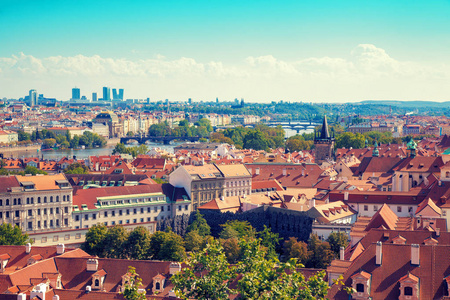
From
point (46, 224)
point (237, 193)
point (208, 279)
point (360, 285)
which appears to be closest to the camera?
point (208, 279)

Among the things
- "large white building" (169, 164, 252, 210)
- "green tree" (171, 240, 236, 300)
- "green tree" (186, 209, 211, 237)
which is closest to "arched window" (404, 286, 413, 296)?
"green tree" (171, 240, 236, 300)

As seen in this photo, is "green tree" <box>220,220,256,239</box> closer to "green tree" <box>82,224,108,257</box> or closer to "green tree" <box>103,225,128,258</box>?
"green tree" <box>103,225,128,258</box>

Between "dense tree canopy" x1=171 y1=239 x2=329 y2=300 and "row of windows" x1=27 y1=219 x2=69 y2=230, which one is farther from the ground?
"dense tree canopy" x1=171 y1=239 x2=329 y2=300

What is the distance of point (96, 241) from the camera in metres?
56.2

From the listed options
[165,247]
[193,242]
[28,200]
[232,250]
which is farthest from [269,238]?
[28,200]

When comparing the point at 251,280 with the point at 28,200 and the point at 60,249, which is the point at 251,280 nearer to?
the point at 60,249

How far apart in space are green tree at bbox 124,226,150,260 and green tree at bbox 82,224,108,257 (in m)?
2.06

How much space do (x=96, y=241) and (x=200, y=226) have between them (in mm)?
11920

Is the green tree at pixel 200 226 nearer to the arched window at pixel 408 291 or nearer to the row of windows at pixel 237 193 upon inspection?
the row of windows at pixel 237 193

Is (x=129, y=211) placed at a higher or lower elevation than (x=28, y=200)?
lower

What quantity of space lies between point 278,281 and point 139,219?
45.3m

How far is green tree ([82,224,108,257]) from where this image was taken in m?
55.7

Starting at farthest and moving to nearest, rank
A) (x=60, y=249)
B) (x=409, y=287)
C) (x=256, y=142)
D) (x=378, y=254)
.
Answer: (x=256, y=142), (x=60, y=249), (x=378, y=254), (x=409, y=287)

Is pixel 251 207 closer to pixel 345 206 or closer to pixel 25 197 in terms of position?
pixel 345 206
